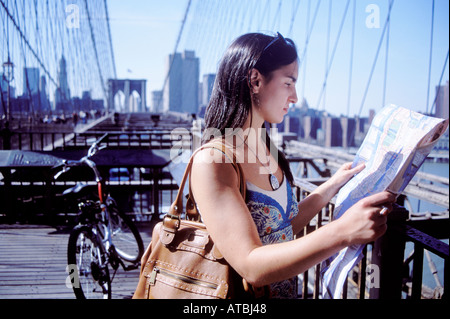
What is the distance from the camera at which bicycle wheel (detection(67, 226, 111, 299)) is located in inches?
89.1

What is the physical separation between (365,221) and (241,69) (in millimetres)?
465

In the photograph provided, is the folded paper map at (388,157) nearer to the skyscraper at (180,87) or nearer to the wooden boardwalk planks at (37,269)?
the wooden boardwalk planks at (37,269)

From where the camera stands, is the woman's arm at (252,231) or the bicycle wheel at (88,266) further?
the bicycle wheel at (88,266)

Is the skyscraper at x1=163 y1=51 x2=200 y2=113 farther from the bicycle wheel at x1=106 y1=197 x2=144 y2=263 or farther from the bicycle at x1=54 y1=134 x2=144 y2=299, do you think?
the bicycle at x1=54 y1=134 x2=144 y2=299

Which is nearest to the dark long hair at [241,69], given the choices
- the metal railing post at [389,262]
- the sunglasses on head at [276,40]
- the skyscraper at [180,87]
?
the sunglasses on head at [276,40]

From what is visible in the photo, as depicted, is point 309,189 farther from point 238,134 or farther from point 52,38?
point 52,38

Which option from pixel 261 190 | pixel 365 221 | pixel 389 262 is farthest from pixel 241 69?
pixel 389 262

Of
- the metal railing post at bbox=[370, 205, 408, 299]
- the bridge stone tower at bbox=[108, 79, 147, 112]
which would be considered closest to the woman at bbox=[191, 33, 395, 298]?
the metal railing post at bbox=[370, 205, 408, 299]

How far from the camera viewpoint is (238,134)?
3.13 feet

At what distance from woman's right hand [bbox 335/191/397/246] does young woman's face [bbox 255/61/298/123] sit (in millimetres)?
331

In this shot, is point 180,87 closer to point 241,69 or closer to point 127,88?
point 127,88

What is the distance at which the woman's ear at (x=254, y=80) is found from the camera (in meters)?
0.90

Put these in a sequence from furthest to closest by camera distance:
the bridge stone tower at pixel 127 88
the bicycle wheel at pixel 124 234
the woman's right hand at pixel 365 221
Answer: the bridge stone tower at pixel 127 88 < the bicycle wheel at pixel 124 234 < the woman's right hand at pixel 365 221
